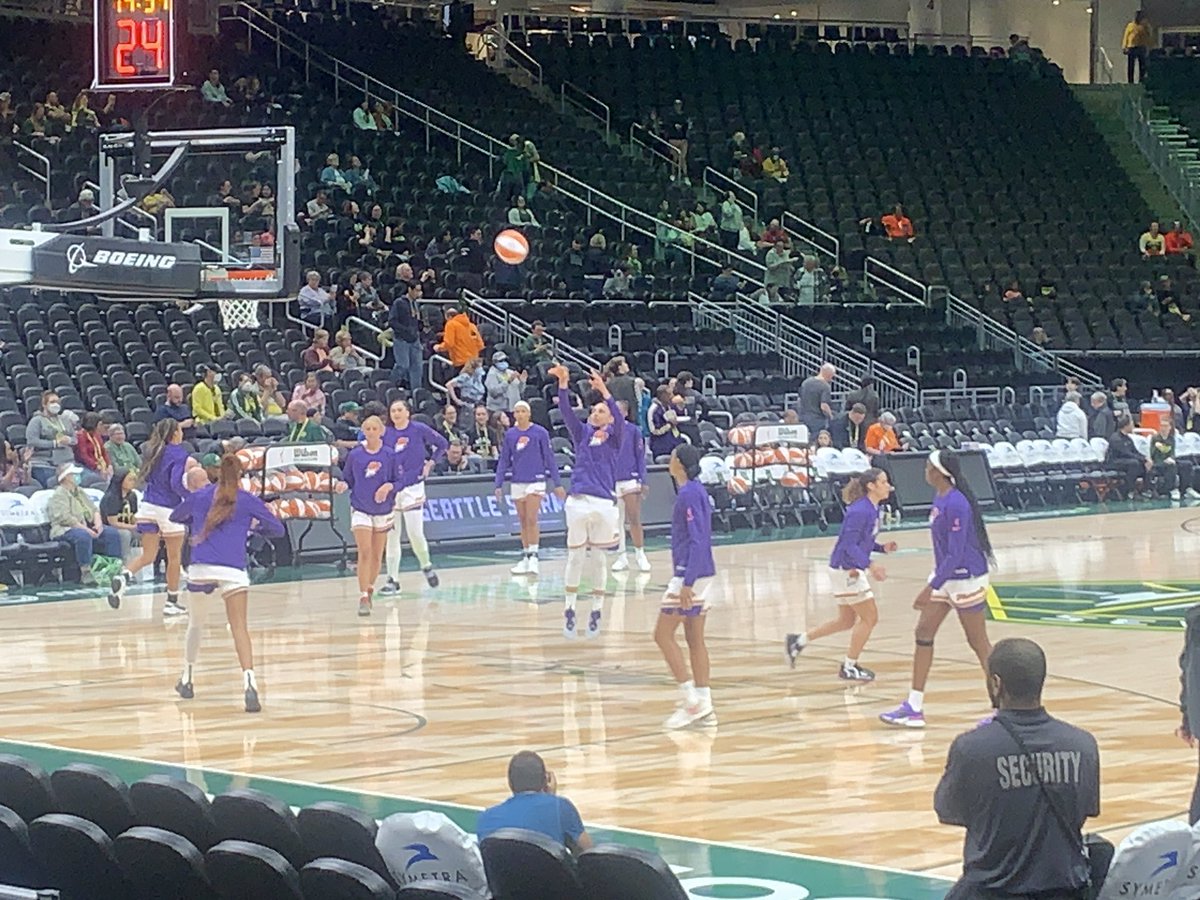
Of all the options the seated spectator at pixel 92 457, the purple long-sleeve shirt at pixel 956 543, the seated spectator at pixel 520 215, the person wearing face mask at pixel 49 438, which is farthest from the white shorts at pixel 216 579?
the seated spectator at pixel 520 215

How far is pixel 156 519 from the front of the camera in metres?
16.9

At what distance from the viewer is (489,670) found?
14438 mm

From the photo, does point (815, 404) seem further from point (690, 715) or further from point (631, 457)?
point (690, 715)

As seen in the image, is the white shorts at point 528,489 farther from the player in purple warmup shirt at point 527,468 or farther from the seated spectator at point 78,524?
the seated spectator at point 78,524

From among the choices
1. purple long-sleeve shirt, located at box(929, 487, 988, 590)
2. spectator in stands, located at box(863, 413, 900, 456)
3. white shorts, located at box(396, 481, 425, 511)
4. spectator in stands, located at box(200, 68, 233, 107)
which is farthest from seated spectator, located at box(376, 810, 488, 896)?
spectator in stands, located at box(200, 68, 233, 107)

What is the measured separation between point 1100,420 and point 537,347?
8268 mm

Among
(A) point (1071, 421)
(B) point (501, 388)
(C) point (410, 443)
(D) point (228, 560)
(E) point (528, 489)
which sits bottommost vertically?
(D) point (228, 560)

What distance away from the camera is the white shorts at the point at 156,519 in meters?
16.8

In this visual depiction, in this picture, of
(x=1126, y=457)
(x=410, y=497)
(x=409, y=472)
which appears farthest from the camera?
(x=1126, y=457)

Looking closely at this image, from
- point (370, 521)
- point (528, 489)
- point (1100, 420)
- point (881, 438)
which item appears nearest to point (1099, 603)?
point (528, 489)

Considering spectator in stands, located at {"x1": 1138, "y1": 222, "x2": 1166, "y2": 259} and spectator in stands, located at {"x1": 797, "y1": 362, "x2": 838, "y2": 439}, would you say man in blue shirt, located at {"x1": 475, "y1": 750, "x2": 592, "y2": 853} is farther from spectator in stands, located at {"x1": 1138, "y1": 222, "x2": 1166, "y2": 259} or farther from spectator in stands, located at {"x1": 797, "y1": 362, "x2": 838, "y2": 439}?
spectator in stands, located at {"x1": 1138, "y1": 222, "x2": 1166, "y2": 259}

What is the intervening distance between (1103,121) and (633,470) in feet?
83.9

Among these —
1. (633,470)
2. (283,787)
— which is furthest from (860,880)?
(633,470)

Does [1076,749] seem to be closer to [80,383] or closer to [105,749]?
[105,749]
